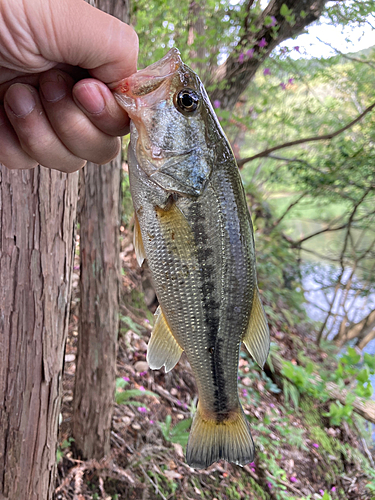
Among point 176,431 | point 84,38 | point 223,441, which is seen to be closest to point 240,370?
point 176,431

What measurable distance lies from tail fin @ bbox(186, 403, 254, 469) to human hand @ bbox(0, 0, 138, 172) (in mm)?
1232

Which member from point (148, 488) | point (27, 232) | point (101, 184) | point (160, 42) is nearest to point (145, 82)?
point (27, 232)

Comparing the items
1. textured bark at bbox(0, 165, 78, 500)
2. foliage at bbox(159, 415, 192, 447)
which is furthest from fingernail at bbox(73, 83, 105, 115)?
foliage at bbox(159, 415, 192, 447)

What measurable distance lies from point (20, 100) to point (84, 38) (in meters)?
0.35

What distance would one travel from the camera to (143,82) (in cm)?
119

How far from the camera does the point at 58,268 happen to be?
180cm

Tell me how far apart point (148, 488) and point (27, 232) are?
2.35 meters

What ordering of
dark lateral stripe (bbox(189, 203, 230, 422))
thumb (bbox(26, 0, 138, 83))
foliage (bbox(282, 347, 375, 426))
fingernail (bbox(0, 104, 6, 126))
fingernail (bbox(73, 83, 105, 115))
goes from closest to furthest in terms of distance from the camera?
thumb (bbox(26, 0, 138, 83))
fingernail (bbox(73, 83, 105, 115))
dark lateral stripe (bbox(189, 203, 230, 422))
fingernail (bbox(0, 104, 6, 126))
foliage (bbox(282, 347, 375, 426))

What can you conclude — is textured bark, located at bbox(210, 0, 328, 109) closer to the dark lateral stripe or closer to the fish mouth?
the fish mouth

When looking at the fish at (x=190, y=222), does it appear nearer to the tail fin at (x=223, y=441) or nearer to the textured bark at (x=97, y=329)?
the tail fin at (x=223, y=441)

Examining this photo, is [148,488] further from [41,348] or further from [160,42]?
[160,42]

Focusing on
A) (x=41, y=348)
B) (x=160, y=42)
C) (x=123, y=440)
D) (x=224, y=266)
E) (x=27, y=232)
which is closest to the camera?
(x=224, y=266)

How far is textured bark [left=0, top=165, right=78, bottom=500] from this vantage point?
164 centimetres

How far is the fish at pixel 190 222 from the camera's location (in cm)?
121
